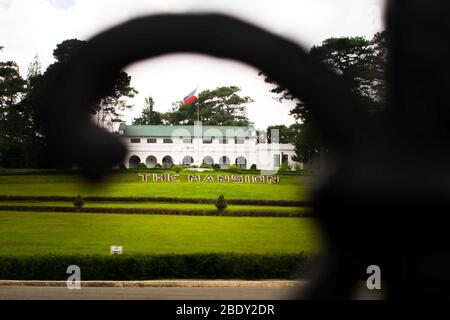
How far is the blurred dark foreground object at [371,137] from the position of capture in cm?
43

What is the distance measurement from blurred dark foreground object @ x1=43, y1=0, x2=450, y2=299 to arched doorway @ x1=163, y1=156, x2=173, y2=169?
3451 centimetres

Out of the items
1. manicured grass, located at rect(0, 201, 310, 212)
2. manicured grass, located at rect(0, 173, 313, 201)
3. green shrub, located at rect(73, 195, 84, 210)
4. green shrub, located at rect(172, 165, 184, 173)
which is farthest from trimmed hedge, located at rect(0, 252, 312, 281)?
green shrub, located at rect(172, 165, 184, 173)

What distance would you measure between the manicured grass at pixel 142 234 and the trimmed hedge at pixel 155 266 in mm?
1604

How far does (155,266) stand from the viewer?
43.5 feet

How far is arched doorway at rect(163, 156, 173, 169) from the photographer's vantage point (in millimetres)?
35000

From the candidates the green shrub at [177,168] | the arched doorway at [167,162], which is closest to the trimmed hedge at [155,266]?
the green shrub at [177,168]

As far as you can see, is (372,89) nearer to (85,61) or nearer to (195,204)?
(85,61)

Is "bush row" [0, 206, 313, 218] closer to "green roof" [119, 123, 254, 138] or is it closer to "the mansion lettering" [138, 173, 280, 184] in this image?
"the mansion lettering" [138, 173, 280, 184]

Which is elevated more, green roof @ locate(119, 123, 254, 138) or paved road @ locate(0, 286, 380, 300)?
green roof @ locate(119, 123, 254, 138)

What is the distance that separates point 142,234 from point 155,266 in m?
6.43

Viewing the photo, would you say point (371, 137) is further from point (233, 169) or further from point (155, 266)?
point (233, 169)

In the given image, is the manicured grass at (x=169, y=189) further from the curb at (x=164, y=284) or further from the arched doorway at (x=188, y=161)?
the curb at (x=164, y=284)
